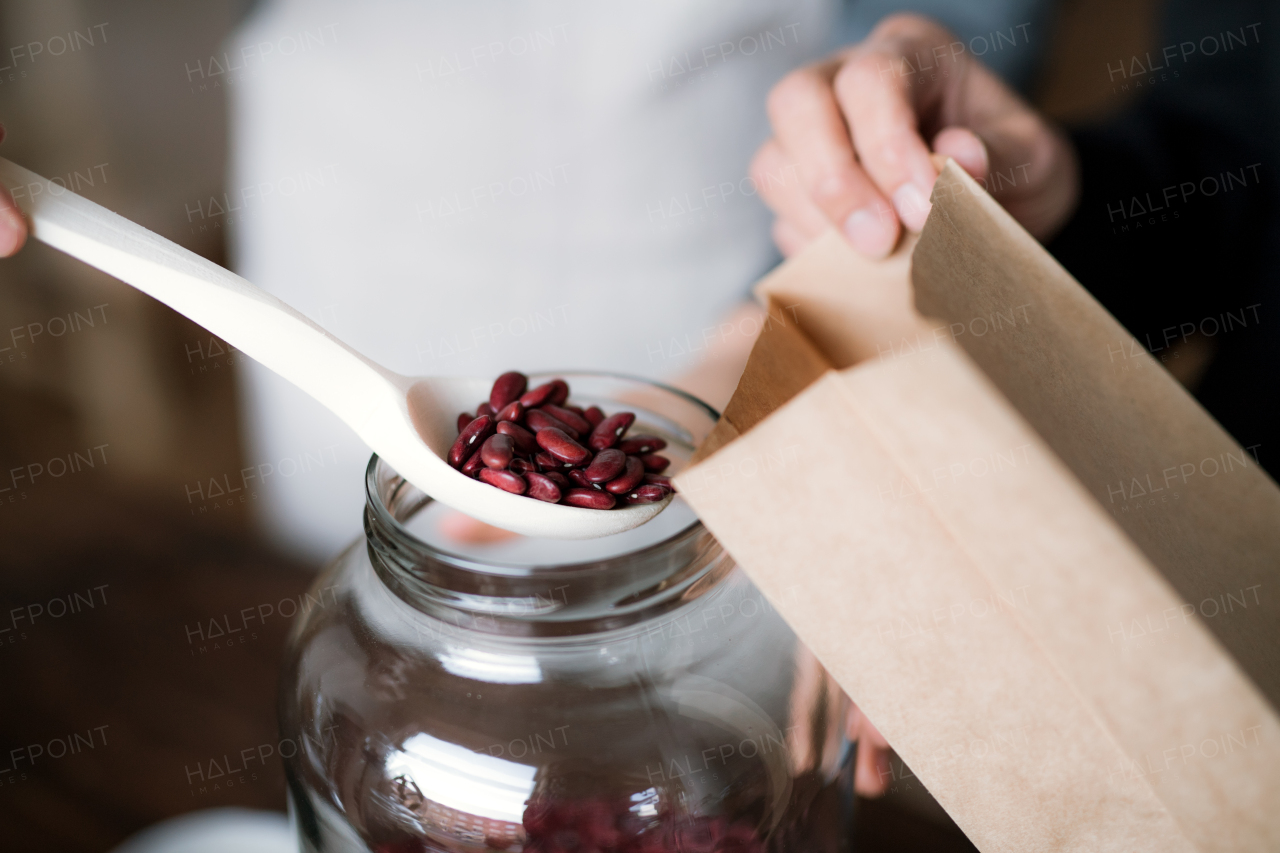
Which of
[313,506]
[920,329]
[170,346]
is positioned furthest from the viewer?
[170,346]

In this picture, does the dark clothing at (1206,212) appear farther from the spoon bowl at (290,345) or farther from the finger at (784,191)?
the spoon bowl at (290,345)

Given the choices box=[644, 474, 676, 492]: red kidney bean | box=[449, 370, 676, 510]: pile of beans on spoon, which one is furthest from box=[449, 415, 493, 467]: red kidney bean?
box=[644, 474, 676, 492]: red kidney bean

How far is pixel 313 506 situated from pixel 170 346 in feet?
3.11

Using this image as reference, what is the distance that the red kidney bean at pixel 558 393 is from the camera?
0.60 m

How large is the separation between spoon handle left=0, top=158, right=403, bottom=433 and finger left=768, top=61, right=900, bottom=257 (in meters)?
0.34

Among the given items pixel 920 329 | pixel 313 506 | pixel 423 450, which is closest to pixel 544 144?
pixel 313 506

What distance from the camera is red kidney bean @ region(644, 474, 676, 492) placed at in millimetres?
534

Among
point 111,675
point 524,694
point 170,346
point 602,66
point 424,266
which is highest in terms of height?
point 602,66

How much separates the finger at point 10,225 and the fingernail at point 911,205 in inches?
22.5

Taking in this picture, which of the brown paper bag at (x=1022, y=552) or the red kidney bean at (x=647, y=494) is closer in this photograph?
the brown paper bag at (x=1022, y=552)

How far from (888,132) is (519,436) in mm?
415

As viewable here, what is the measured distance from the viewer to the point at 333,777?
0.54 m

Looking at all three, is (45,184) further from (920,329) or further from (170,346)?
(170,346)

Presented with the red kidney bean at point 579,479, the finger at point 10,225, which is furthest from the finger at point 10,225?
the red kidney bean at point 579,479
